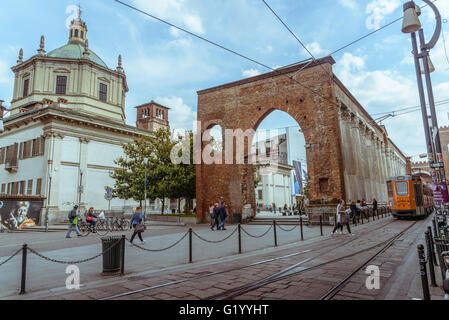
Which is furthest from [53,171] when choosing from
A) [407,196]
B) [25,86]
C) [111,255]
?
[407,196]

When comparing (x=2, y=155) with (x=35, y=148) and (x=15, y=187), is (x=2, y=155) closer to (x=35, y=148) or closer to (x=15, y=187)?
(x=15, y=187)

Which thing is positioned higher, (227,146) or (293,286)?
(227,146)

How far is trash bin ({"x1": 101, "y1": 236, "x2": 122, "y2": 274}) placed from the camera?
237 inches

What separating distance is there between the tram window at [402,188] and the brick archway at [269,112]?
5.92 m

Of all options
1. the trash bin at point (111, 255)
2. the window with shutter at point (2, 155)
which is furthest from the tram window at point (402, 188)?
the window with shutter at point (2, 155)

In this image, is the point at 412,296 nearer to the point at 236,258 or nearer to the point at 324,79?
the point at 236,258

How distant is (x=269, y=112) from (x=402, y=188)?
1053cm

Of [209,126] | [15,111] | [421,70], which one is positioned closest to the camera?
[421,70]

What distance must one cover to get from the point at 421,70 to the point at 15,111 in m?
41.7

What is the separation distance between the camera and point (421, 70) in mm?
7324

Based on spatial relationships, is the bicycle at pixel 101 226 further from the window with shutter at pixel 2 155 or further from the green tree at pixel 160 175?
the window with shutter at pixel 2 155

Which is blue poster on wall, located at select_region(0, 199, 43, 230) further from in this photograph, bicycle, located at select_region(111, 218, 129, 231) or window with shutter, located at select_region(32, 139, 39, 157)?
bicycle, located at select_region(111, 218, 129, 231)

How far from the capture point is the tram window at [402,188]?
1968 centimetres
